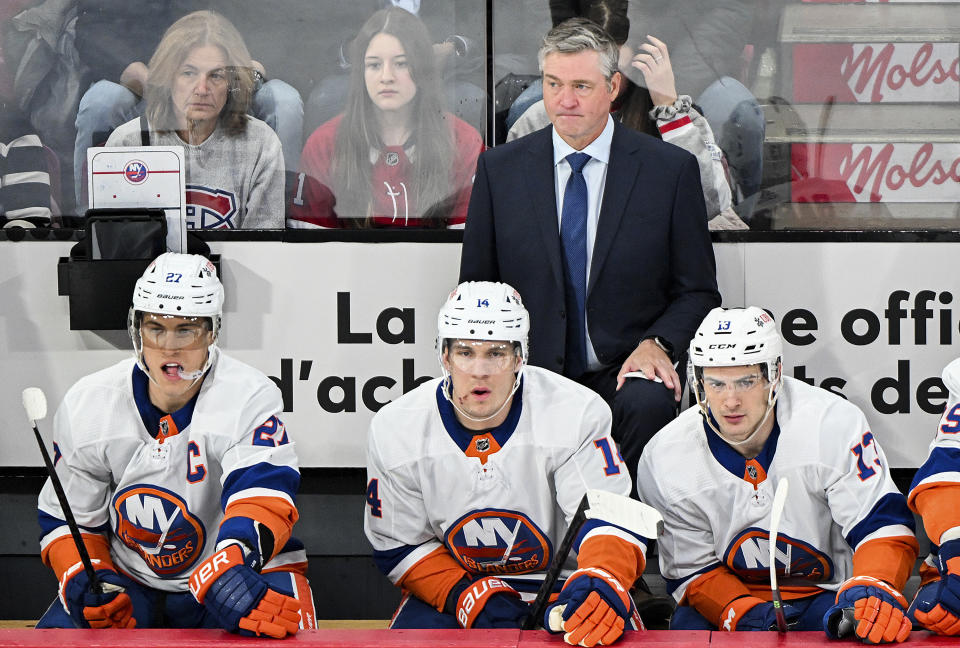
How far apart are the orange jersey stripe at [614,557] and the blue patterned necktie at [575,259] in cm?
79

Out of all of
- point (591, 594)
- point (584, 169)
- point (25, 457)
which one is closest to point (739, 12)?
point (584, 169)

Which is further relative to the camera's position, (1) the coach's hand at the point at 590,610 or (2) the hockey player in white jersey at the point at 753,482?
(2) the hockey player in white jersey at the point at 753,482

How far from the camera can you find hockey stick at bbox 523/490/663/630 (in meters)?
2.50

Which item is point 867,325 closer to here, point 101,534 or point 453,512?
point 453,512

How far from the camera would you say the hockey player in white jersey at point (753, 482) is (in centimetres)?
297

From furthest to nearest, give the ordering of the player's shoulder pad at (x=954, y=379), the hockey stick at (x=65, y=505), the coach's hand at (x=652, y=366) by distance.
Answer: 1. the coach's hand at (x=652, y=366)
2. the player's shoulder pad at (x=954, y=379)
3. the hockey stick at (x=65, y=505)

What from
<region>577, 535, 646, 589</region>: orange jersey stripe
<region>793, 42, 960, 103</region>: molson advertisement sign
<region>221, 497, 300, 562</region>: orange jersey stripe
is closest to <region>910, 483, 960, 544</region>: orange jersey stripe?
<region>577, 535, 646, 589</region>: orange jersey stripe

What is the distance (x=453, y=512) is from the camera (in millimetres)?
3117

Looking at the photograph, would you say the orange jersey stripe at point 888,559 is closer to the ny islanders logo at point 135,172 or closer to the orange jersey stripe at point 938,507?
the orange jersey stripe at point 938,507

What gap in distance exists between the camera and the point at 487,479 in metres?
3.10

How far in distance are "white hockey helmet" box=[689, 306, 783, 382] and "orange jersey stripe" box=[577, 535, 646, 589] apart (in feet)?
1.43

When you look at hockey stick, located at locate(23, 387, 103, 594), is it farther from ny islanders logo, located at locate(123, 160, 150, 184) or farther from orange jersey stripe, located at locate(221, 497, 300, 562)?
ny islanders logo, located at locate(123, 160, 150, 184)

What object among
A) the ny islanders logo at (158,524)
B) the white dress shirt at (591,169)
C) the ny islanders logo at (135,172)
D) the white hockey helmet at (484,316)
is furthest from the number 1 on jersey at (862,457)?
the ny islanders logo at (135,172)

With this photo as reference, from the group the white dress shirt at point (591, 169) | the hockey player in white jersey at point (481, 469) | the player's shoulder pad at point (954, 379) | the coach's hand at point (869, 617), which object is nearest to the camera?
the coach's hand at point (869, 617)
